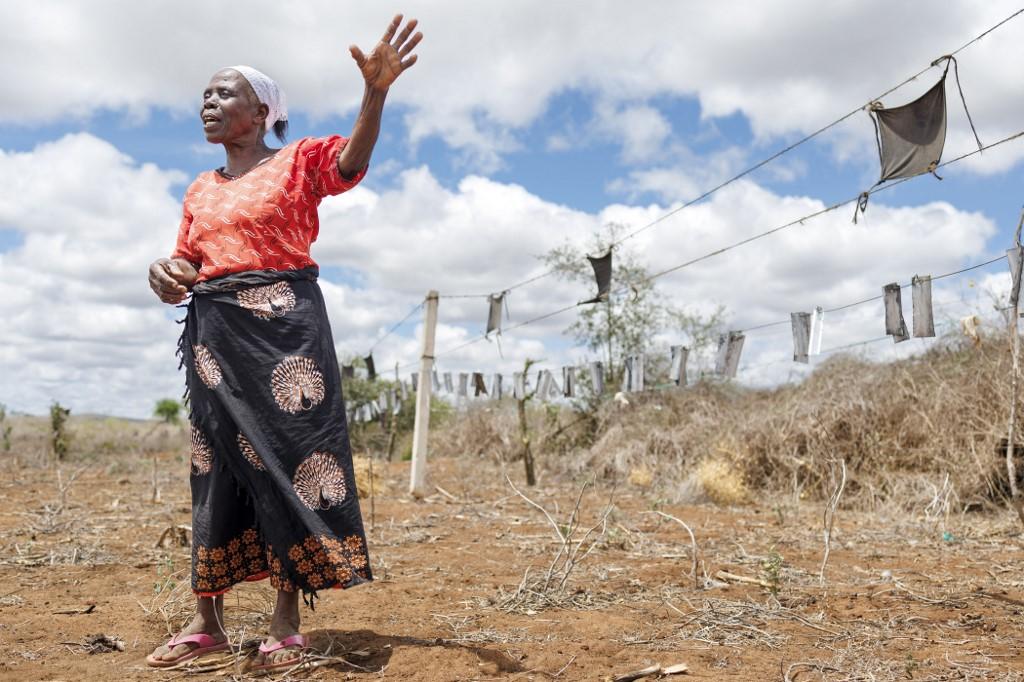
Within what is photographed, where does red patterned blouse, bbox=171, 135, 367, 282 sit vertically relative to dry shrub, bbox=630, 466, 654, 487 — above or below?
above

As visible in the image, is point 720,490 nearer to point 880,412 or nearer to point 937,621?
point 880,412

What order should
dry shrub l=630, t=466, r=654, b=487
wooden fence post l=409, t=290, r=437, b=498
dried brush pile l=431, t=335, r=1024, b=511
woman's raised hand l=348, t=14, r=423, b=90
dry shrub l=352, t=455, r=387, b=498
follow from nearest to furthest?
woman's raised hand l=348, t=14, r=423, b=90 → dried brush pile l=431, t=335, r=1024, b=511 → dry shrub l=352, t=455, r=387, b=498 → wooden fence post l=409, t=290, r=437, b=498 → dry shrub l=630, t=466, r=654, b=487

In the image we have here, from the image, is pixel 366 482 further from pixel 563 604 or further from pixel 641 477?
pixel 563 604

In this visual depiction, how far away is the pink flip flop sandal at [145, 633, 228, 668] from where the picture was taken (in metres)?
2.76

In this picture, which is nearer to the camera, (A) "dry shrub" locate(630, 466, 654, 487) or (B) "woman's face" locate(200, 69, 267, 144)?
(B) "woman's face" locate(200, 69, 267, 144)

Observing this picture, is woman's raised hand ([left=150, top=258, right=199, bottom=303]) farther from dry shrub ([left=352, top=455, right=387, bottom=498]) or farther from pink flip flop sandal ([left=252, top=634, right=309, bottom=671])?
dry shrub ([left=352, top=455, right=387, bottom=498])

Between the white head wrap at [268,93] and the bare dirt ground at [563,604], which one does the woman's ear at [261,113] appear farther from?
the bare dirt ground at [563,604]

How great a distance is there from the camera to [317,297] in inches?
112

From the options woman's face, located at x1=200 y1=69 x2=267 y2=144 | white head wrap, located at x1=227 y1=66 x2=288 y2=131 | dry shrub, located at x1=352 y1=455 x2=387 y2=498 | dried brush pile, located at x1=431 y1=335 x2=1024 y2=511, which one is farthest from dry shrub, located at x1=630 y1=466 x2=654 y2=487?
woman's face, located at x1=200 y1=69 x2=267 y2=144

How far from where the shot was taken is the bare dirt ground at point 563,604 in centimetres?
274

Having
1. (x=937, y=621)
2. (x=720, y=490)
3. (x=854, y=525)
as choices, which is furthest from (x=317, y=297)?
(x=720, y=490)

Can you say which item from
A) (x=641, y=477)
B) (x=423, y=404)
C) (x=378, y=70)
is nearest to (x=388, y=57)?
(x=378, y=70)

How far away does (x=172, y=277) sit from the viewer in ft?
A: 9.34

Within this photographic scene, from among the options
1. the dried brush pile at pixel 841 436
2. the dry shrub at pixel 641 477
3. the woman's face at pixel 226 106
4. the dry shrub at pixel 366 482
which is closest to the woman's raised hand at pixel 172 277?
the woman's face at pixel 226 106
